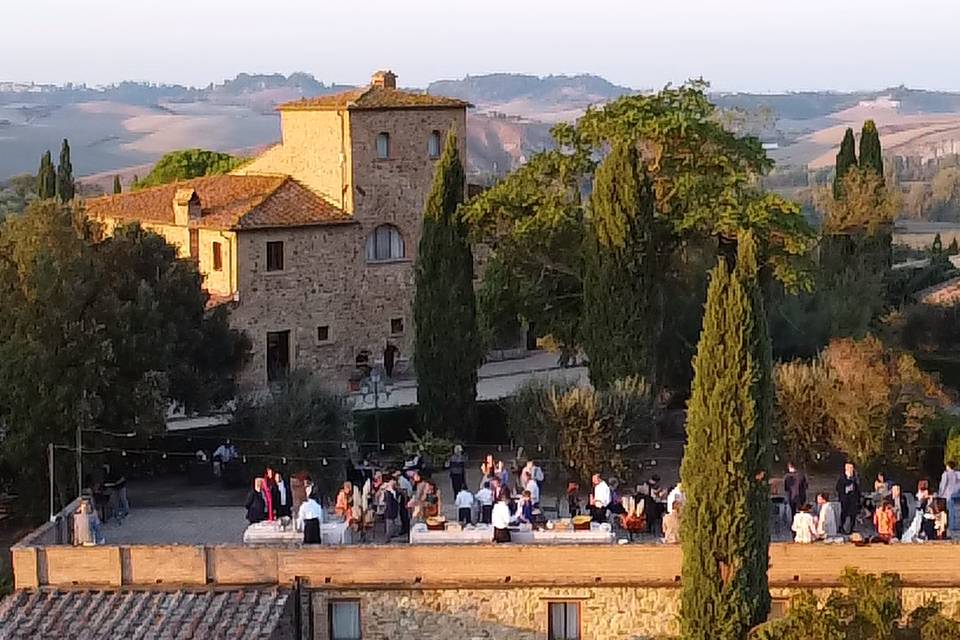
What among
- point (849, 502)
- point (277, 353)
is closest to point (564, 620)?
point (849, 502)

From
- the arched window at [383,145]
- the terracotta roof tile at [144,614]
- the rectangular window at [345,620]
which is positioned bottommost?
the rectangular window at [345,620]

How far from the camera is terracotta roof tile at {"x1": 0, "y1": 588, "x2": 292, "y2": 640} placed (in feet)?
63.3

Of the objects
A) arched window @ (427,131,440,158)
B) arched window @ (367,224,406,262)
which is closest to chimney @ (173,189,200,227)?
arched window @ (367,224,406,262)

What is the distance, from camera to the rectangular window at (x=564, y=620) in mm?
20531

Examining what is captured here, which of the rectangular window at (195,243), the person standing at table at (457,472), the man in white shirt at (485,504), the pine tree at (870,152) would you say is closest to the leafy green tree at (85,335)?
the person standing at table at (457,472)

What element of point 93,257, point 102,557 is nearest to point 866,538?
point 102,557

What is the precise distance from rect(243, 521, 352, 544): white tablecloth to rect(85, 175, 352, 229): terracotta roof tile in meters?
14.8

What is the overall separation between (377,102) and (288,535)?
17.7 meters

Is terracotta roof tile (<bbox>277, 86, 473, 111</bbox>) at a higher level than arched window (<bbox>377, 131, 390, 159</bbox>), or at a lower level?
higher

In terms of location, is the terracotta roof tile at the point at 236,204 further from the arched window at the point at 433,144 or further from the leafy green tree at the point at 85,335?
the leafy green tree at the point at 85,335

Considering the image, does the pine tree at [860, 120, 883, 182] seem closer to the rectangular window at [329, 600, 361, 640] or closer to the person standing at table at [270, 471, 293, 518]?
the person standing at table at [270, 471, 293, 518]

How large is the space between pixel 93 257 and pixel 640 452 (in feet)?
37.4

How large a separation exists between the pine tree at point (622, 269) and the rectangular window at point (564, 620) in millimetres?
8796

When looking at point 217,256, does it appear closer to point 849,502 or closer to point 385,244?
point 385,244
